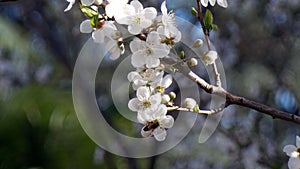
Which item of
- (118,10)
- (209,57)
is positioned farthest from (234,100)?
(118,10)

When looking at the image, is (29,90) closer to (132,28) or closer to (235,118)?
(235,118)

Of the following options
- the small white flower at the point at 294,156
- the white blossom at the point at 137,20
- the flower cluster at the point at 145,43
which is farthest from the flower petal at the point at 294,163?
the white blossom at the point at 137,20

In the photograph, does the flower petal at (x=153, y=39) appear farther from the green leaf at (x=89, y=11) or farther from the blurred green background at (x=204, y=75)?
the blurred green background at (x=204, y=75)

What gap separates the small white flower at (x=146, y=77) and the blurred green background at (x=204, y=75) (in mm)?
1047

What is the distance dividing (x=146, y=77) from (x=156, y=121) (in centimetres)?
5

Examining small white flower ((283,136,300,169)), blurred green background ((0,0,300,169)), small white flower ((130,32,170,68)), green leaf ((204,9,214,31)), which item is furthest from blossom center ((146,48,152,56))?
blurred green background ((0,0,300,169))

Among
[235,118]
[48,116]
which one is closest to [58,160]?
[48,116]

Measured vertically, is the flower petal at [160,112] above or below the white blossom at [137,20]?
below

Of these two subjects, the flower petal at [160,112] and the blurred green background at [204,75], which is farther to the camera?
the blurred green background at [204,75]

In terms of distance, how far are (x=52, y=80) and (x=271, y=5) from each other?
1028mm

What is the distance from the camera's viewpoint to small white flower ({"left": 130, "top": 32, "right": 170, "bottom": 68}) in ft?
1.70

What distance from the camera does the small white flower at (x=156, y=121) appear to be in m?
0.54

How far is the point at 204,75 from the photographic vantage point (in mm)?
1745

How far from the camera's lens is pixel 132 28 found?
521 millimetres
